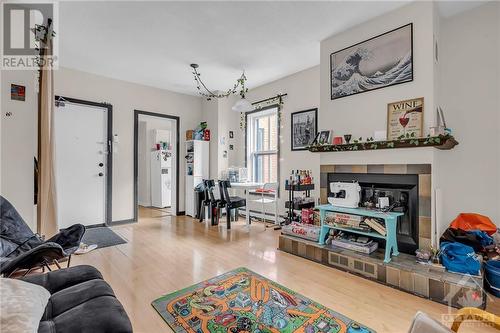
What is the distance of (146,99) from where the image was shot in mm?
4977

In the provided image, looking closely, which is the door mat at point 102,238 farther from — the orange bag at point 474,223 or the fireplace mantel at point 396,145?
the orange bag at point 474,223

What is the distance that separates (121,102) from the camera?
15.3 ft

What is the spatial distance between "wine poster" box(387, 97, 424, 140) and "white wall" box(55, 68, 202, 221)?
4.29m

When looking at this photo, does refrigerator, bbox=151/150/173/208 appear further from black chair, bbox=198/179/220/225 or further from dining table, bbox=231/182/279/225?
dining table, bbox=231/182/279/225

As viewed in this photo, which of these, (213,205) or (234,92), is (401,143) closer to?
(213,205)

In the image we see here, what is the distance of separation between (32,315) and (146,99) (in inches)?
185

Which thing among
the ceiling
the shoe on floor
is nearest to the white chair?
the ceiling

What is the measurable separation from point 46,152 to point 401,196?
12.5 ft

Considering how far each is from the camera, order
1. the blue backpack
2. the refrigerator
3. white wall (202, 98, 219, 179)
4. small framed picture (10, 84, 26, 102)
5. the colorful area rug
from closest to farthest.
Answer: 1. the colorful area rug
2. the blue backpack
3. small framed picture (10, 84, 26, 102)
4. white wall (202, 98, 219, 179)
5. the refrigerator

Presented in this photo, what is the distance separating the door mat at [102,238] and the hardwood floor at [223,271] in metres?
0.14

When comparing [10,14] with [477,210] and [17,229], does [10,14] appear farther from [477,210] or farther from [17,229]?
[477,210]

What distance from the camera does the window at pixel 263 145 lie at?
4938 mm

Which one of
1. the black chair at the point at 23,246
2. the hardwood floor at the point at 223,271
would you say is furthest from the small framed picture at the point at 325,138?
the black chair at the point at 23,246

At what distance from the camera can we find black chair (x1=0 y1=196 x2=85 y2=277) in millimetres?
1741
